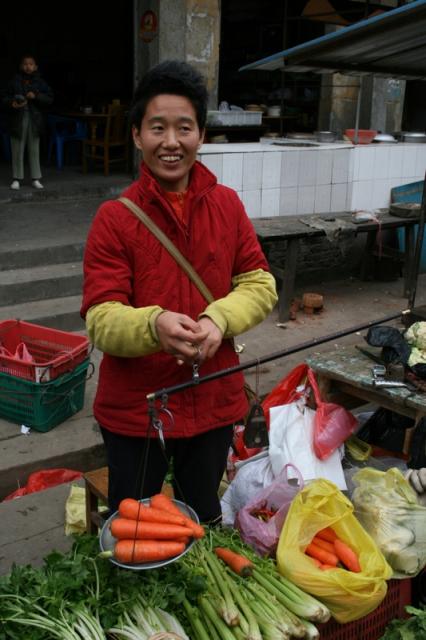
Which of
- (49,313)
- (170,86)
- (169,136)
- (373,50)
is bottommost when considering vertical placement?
(49,313)

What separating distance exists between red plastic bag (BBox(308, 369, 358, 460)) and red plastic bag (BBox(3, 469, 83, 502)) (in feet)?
5.50

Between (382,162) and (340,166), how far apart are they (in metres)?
0.76

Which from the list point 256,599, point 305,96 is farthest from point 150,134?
point 305,96

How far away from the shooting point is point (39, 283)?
6.56m

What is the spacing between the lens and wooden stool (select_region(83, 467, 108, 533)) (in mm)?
3146

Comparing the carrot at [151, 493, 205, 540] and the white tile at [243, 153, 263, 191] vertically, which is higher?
the white tile at [243, 153, 263, 191]

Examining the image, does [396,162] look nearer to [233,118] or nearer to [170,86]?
[233,118]

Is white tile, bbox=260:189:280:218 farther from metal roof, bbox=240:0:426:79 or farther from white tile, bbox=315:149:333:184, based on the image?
metal roof, bbox=240:0:426:79

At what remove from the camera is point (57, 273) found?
6.80 metres

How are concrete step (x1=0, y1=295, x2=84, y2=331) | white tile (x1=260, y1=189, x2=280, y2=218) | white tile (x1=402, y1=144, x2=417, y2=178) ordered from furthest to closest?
white tile (x1=402, y1=144, x2=417, y2=178) < white tile (x1=260, y1=189, x2=280, y2=218) < concrete step (x1=0, y1=295, x2=84, y2=331)

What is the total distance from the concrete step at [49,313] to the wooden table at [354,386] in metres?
3.04

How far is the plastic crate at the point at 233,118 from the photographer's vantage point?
351 inches

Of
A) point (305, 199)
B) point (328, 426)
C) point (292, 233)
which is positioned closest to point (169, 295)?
point (328, 426)

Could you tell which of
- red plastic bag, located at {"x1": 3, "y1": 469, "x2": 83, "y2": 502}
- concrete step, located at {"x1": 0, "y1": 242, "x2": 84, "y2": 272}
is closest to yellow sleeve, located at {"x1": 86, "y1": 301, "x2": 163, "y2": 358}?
red plastic bag, located at {"x1": 3, "y1": 469, "x2": 83, "y2": 502}
